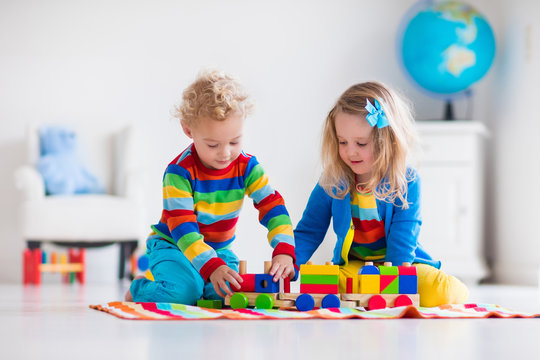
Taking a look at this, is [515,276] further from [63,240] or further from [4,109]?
[4,109]

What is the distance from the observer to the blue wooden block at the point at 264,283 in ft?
4.30

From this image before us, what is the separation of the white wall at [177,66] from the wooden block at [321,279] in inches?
85.4

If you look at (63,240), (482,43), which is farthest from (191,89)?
(482,43)

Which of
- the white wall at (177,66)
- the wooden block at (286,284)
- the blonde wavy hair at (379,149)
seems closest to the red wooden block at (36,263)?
the white wall at (177,66)

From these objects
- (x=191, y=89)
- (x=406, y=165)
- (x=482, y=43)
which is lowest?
(x=406, y=165)

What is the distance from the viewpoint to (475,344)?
35.1 inches

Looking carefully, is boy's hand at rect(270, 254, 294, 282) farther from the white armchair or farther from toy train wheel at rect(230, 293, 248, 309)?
the white armchair

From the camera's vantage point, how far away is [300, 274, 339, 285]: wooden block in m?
1.31

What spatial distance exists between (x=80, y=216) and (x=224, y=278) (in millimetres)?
1828

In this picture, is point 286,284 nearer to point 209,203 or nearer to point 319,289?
point 319,289

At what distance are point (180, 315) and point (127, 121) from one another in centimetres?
255

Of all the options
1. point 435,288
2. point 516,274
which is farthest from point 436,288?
point 516,274

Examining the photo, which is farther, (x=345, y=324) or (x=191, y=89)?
(x=191, y=89)

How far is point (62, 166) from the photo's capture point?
3.20 metres
